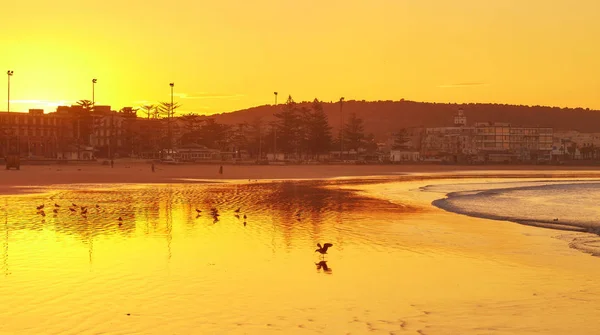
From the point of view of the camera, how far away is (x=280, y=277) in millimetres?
14742

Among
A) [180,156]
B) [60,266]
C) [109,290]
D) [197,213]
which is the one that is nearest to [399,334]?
[109,290]

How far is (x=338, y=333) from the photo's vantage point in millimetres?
10031

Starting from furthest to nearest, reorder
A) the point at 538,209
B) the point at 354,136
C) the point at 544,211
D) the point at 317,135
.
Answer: the point at 354,136
the point at 317,135
the point at 538,209
the point at 544,211

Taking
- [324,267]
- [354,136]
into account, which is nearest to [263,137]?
[354,136]

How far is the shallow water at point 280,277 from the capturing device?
10672 mm

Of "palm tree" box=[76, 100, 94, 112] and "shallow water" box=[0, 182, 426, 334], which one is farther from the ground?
"palm tree" box=[76, 100, 94, 112]

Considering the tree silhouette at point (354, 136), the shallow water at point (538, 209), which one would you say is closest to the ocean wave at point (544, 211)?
the shallow water at point (538, 209)

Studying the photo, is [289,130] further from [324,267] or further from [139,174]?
[324,267]

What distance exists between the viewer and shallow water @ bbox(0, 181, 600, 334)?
35.0ft

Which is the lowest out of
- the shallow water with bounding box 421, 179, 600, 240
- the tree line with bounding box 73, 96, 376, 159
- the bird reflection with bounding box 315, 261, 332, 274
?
the shallow water with bounding box 421, 179, 600, 240

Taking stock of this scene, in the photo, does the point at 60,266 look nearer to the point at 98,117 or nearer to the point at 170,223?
the point at 170,223

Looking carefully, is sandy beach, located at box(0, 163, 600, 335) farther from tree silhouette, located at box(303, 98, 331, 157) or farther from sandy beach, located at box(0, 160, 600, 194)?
tree silhouette, located at box(303, 98, 331, 157)

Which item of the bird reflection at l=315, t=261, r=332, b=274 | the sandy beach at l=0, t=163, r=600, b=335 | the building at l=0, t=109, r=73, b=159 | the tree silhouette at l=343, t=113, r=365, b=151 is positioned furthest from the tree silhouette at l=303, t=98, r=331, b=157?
the bird reflection at l=315, t=261, r=332, b=274

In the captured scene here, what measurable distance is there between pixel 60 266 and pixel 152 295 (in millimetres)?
4207
